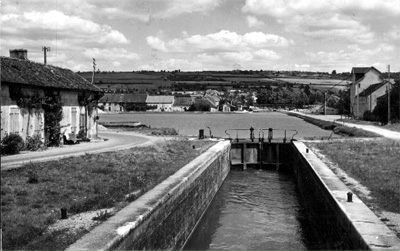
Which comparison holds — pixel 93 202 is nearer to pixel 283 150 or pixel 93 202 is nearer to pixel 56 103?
pixel 56 103

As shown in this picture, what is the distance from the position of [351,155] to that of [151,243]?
1620cm

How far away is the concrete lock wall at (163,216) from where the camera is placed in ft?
30.3

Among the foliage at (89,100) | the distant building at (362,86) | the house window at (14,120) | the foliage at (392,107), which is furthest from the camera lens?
the distant building at (362,86)

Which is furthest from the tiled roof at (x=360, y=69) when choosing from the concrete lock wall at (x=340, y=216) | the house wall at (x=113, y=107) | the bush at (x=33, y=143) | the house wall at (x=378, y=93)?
the house wall at (x=113, y=107)

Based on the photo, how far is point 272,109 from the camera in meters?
155

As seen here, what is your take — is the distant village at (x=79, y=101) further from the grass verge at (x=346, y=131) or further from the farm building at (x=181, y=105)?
the grass verge at (x=346, y=131)

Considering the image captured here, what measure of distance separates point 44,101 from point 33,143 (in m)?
2.37

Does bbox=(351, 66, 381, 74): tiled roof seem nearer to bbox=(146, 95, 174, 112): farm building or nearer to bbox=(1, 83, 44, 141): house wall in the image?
bbox=(1, 83, 44, 141): house wall

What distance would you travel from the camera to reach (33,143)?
2177 centimetres

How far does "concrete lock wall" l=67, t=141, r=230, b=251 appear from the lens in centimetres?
923

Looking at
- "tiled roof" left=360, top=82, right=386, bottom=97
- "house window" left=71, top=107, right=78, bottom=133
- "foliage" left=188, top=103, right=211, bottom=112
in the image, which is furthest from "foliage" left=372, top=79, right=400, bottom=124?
"foliage" left=188, top=103, right=211, bottom=112

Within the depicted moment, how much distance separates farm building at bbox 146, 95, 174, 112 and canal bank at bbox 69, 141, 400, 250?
4516 inches

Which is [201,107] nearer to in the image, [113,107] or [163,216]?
[113,107]

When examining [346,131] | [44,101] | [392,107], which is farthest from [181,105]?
[44,101]
